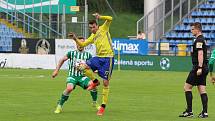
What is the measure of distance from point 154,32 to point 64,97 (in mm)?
35042

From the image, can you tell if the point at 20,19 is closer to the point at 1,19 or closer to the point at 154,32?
the point at 1,19

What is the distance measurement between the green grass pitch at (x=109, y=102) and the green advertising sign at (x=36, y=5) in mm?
21292

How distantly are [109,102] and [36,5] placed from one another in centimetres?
3363

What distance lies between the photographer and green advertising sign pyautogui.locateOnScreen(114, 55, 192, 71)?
4231cm

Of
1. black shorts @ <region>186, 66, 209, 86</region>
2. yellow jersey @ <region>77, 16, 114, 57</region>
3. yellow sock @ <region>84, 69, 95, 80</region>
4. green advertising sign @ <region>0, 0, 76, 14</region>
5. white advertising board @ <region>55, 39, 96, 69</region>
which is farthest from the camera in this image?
green advertising sign @ <region>0, 0, 76, 14</region>

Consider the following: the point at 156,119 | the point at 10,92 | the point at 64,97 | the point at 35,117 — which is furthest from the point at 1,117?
the point at 10,92

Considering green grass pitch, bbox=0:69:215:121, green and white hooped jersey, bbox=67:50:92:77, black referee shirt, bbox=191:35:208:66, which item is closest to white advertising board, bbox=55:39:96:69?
green grass pitch, bbox=0:69:215:121

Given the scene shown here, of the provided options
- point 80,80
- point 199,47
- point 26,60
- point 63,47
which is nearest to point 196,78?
point 199,47

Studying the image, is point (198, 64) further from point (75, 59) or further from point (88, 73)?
point (75, 59)

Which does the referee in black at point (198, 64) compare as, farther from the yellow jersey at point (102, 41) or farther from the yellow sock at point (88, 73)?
the yellow sock at point (88, 73)

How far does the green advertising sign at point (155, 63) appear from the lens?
42.3 metres

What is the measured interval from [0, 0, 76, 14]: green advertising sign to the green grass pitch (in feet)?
69.9

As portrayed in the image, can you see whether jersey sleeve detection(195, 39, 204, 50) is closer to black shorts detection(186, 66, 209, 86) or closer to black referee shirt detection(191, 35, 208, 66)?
black referee shirt detection(191, 35, 208, 66)

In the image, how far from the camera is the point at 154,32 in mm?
51906
